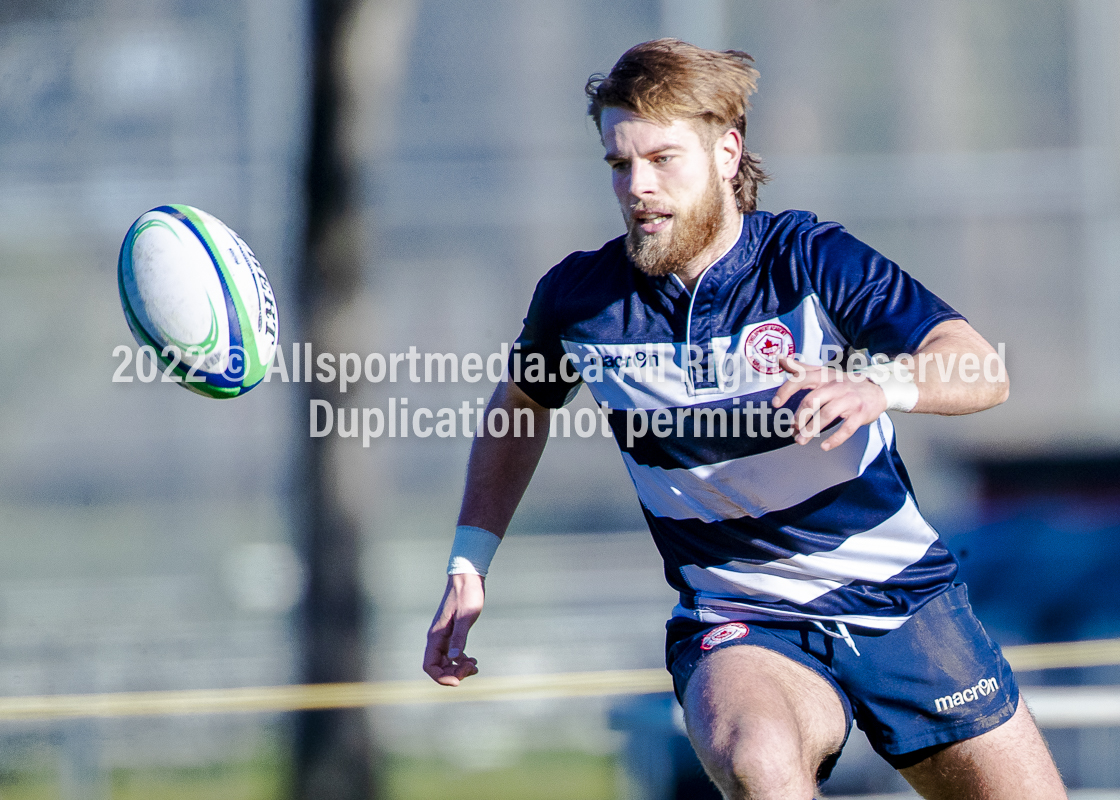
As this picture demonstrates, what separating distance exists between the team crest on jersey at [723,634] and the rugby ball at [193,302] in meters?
1.33

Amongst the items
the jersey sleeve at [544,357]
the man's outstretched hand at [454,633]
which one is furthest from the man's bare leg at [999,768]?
the jersey sleeve at [544,357]

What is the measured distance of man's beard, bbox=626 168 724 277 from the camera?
257 centimetres

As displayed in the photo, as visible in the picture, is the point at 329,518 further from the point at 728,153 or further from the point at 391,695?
the point at 728,153

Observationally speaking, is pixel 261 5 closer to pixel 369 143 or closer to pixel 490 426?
pixel 369 143

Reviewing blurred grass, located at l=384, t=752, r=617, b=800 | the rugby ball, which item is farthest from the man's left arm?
blurred grass, located at l=384, t=752, r=617, b=800

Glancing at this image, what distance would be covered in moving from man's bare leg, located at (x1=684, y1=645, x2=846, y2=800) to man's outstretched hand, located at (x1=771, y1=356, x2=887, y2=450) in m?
0.54

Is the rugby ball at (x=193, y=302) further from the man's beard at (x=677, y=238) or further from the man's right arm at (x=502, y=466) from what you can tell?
the man's beard at (x=677, y=238)

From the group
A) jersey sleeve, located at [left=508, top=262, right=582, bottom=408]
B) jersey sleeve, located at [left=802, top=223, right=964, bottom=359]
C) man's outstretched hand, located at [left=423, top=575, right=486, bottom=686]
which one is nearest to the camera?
jersey sleeve, located at [left=802, top=223, right=964, bottom=359]

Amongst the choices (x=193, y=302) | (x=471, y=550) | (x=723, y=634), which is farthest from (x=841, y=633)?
(x=193, y=302)

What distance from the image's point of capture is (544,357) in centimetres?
286

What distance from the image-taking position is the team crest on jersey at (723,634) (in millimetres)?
2514

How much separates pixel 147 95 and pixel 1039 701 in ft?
36.3

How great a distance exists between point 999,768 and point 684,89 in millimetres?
1693

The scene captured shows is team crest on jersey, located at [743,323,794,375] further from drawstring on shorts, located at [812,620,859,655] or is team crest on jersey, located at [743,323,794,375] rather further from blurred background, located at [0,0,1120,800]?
blurred background, located at [0,0,1120,800]
